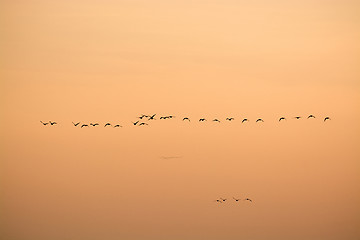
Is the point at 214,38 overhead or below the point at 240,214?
overhead

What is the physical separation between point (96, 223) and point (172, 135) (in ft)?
2.24

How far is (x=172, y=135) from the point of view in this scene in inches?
112

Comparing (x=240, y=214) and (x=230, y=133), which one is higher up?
(x=230, y=133)

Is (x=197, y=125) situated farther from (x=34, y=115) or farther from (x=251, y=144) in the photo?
(x=34, y=115)

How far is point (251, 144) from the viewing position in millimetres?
2879

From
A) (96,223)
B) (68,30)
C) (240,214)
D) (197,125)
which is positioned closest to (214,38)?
(197,125)

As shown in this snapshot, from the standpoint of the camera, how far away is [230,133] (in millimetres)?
2857

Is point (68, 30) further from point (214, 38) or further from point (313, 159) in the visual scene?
point (313, 159)

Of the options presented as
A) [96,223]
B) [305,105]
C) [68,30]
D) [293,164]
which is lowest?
[96,223]

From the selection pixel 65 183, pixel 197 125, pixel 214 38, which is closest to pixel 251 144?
pixel 197 125

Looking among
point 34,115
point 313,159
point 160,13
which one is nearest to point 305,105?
point 313,159

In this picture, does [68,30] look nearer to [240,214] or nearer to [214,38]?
[214,38]

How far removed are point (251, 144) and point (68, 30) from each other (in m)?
1.28

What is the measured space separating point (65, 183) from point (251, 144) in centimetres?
113
